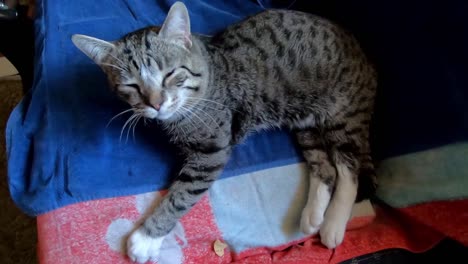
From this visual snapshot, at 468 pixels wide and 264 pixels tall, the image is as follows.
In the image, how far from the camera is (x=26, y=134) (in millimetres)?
1200

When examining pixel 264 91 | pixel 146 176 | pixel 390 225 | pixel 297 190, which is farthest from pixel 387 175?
pixel 146 176

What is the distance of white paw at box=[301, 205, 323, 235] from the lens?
1.09m

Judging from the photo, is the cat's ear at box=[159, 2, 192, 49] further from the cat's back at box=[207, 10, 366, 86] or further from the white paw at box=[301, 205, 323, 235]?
the white paw at box=[301, 205, 323, 235]

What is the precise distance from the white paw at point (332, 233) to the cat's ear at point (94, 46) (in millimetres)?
718

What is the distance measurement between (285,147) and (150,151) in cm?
40

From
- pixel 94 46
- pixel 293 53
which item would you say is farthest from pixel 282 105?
pixel 94 46

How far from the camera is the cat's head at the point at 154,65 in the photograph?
100cm

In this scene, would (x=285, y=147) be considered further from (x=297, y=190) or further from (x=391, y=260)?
(x=391, y=260)

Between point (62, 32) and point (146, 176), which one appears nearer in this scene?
point (146, 176)

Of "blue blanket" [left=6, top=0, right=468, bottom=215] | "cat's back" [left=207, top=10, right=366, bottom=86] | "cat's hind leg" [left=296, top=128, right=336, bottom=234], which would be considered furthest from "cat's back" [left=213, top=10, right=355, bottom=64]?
"cat's hind leg" [left=296, top=128, right=336, bottom=234]

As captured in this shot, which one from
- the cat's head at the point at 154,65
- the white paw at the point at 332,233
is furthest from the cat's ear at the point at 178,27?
the white paw at the point at 332,233

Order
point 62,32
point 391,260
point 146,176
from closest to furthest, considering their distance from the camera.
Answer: point 391,260, point 146,176, point 62,32

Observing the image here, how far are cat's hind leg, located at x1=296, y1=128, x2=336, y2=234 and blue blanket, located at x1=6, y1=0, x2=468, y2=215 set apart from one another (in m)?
0.05

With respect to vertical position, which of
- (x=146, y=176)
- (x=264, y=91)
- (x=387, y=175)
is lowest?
(x=146, y=176)
